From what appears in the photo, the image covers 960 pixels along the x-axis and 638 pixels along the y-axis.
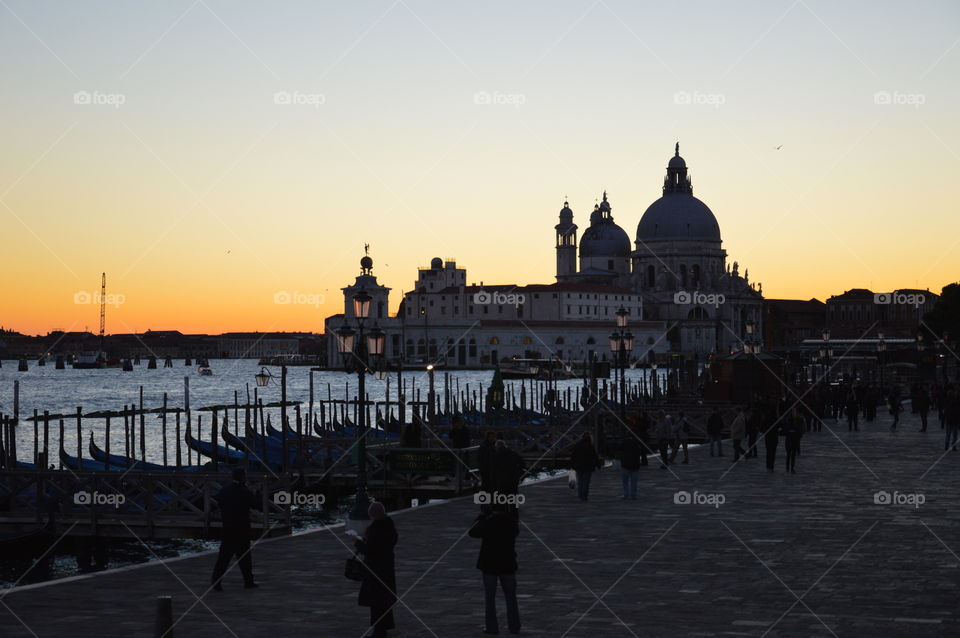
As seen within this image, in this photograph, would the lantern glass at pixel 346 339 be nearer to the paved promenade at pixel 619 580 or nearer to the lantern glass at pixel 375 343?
the lantern glass at pixel 375 343

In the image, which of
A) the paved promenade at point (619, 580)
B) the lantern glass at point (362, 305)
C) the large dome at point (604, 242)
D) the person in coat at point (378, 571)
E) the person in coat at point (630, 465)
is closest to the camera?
the person in coat at point (378, 571)

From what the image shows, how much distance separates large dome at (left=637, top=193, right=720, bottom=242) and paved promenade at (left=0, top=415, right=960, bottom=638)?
13909 centimetres

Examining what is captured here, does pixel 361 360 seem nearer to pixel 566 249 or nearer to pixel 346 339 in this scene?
pixel 346 339

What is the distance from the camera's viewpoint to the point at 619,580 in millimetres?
10969

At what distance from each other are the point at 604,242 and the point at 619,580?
6398 inches

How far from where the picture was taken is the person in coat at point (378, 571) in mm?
8742

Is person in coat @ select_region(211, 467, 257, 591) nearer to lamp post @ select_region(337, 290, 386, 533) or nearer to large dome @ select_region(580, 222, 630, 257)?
lamp post @ select_region(337, 290, 386, 533)

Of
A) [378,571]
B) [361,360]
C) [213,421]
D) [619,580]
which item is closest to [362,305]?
[361,360]

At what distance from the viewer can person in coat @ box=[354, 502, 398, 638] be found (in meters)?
8.74

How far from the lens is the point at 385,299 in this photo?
148500mm

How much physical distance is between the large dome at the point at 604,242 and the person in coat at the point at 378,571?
538 ft

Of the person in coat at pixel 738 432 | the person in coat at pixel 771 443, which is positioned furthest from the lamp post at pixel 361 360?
the person in coat at pixel 738 432

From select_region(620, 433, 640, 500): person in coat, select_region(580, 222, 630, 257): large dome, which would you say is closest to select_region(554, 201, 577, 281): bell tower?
select_region(580, 222, 630, 257): large dome

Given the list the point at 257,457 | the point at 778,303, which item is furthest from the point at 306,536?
the point at 778,303
